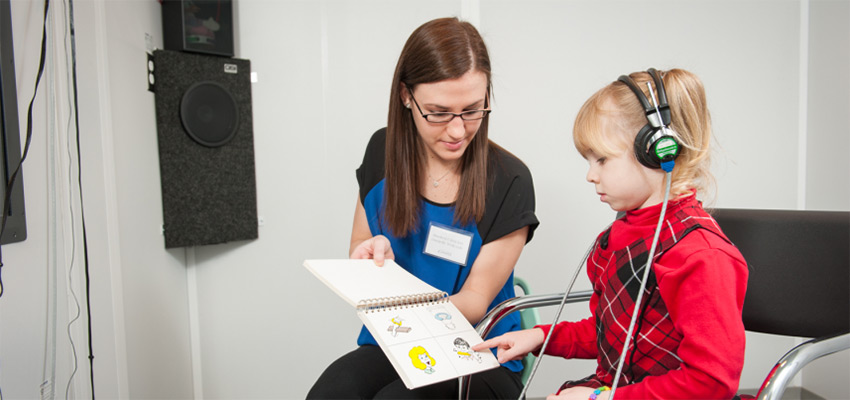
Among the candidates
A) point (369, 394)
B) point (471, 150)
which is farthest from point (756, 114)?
point (369, 394)

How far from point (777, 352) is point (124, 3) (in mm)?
2905

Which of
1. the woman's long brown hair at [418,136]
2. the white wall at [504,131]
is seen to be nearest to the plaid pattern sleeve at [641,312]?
the woman's long brown hair at [418,136]

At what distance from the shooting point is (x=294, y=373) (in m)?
1.92

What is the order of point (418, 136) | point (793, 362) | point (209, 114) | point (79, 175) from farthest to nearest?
point (209, 114)
point (418, 136)
point (79, 175)
point (793, 362)

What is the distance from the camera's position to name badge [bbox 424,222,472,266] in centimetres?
107

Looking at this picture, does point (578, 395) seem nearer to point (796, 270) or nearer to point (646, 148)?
point (646, 148)

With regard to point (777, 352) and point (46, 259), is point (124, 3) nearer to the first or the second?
point (46, 259)

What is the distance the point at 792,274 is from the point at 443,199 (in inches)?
30.1

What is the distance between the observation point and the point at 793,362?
2.13ft

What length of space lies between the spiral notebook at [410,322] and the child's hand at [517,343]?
2.9 inches

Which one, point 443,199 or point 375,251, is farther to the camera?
point 443,199

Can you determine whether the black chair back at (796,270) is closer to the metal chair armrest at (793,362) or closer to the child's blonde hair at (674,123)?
the metal chair armrest at (793,362)

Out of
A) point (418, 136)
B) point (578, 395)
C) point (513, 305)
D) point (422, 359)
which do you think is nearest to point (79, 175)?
point (418, 136)

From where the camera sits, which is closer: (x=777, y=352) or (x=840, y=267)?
(x=840, y=267)
